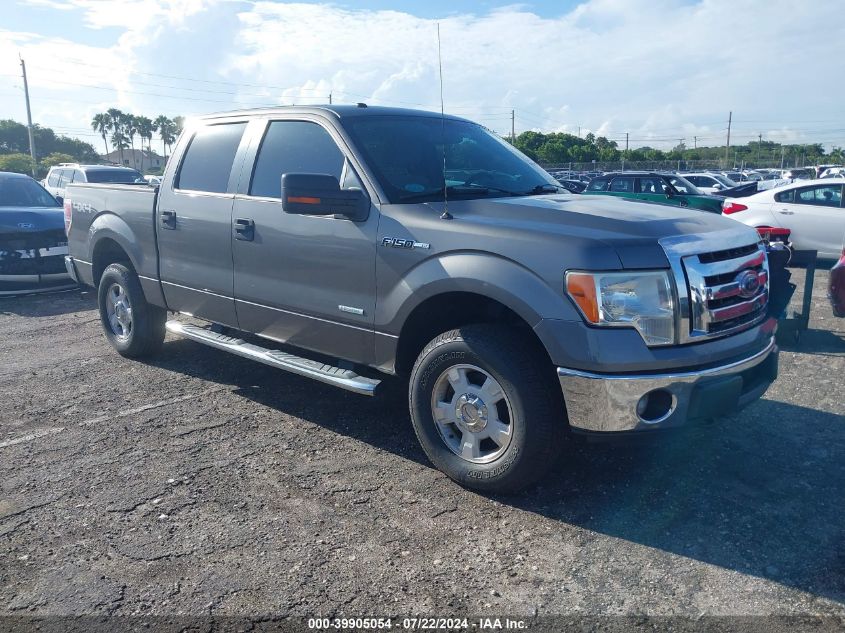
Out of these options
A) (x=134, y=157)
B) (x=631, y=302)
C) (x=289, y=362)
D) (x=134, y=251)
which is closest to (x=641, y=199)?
(x=289, y=362)

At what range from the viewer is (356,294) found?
13.9ft

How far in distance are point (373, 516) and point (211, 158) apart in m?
3.10

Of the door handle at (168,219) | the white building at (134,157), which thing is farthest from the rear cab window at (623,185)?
the white building at (134,157)

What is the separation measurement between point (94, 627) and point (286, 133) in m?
3.21

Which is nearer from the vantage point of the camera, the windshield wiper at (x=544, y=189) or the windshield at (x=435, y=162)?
the windshield at (x=435, y=162)

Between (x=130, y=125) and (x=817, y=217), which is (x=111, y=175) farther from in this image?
(x=130, y=125)

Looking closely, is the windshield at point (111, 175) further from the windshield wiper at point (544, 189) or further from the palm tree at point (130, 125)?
the palm tree at point (130, 125)

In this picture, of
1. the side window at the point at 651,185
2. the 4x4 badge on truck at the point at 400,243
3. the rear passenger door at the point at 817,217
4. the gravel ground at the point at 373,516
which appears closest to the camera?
the gravel ground at the point at 373,516

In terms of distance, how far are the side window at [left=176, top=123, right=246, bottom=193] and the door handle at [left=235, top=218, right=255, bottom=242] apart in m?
0.41

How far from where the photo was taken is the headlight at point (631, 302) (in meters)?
3.28

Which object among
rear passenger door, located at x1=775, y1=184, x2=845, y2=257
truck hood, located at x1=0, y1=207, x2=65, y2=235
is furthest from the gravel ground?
rear passenger door, located at x1=775, y1=184, x2=845, y2=257

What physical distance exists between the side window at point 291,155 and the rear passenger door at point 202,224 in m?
0.26

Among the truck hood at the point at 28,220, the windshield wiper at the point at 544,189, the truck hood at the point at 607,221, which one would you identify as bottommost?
the truck hood at the point at 28,220

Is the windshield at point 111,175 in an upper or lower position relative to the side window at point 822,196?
upper
